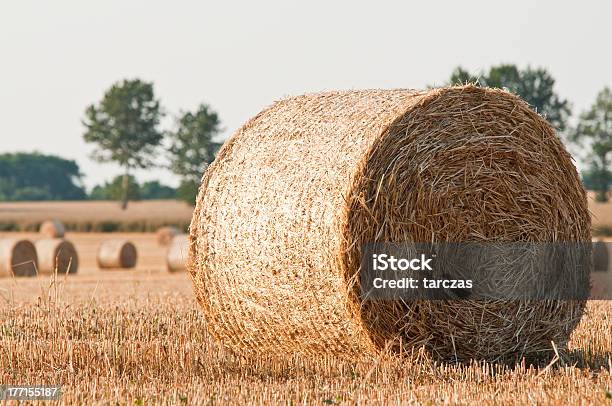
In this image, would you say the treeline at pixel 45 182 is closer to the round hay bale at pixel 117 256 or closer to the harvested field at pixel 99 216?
the harvested field at pixel 99 216

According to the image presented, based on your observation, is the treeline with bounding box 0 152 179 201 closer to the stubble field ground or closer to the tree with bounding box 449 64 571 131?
the tree with bounding box 449 64 571 131

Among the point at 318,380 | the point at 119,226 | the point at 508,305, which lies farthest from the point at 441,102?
the point at 119,226

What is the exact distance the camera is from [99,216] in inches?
1921

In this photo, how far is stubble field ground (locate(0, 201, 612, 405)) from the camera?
5.93m

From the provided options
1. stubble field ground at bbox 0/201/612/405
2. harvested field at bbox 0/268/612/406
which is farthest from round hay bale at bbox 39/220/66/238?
harvested field at bbox 0/268/612/406

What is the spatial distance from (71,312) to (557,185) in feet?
14.7

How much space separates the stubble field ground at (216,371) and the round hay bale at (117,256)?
14.9m

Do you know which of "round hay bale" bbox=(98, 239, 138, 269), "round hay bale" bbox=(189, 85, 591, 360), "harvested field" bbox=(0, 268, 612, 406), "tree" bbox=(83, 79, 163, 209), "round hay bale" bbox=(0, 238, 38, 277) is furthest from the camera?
"tree" bbox=(83, 79, 163, 209)

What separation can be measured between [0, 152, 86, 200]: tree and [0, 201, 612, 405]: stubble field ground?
64.6 metres

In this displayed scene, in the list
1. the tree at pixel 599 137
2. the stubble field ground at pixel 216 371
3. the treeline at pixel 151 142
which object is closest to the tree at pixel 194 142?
the treeline at pixel 151 142

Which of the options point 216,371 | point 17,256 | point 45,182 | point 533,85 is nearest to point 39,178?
point 45,182

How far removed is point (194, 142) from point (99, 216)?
36.3 ft

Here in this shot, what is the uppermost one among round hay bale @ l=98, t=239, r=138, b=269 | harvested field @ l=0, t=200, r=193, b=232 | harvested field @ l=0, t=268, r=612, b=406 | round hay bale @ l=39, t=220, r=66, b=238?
harvested field @ l=0, t=200, r=193, b=232

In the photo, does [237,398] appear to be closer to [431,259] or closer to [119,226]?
[431,259]
